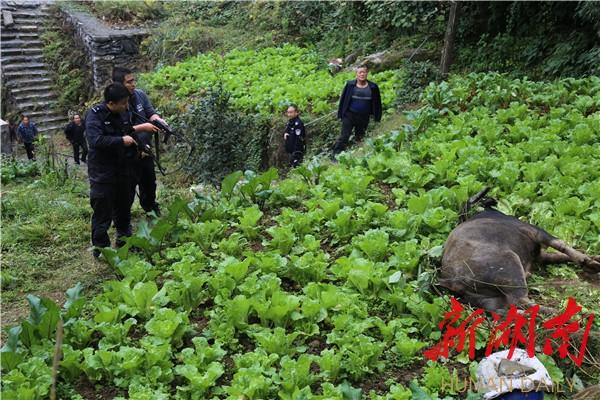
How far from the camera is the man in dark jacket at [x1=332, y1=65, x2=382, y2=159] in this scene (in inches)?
406

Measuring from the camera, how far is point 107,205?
627 cm

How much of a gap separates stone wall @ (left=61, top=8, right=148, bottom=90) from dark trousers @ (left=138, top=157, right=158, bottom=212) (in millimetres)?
12842

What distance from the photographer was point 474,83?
10102 millimetres

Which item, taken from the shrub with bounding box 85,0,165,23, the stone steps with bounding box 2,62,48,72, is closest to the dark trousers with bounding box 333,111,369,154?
the stone steps with bounding box 2,62,48,72

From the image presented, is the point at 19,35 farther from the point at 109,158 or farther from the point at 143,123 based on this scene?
the point at 109,158

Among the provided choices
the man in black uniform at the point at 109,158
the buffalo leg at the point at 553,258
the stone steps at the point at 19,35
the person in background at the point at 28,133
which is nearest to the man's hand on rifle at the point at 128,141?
the man in black uniform at the point at 109,158

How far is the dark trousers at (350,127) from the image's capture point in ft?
34.4

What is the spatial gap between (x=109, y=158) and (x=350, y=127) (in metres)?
5.38

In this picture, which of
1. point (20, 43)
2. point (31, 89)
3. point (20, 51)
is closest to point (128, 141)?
point (31, 89)

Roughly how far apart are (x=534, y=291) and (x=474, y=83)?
616cm

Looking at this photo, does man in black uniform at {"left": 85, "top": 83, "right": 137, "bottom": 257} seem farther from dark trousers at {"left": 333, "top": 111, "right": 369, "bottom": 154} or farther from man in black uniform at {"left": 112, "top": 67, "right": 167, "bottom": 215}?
dark trousers at {"left": 333, "top": 111, "right": 369, "bottom": 154}

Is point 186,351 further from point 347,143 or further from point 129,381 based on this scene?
point 347,143

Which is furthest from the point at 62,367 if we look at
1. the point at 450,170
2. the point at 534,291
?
the point at 450,170

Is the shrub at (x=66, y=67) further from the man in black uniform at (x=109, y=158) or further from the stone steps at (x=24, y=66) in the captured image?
the man in black uniform at (x=109, y=158)
